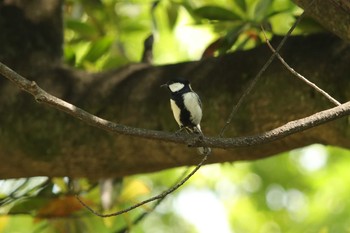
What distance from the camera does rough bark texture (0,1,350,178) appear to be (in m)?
2.63

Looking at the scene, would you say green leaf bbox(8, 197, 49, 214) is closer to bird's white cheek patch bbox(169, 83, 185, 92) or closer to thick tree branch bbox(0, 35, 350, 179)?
thick tree branch bbox(0, 35, 350, 179)

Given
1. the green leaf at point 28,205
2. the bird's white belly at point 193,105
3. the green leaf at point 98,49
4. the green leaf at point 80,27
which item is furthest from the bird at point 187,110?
the green leaf at point 80,27

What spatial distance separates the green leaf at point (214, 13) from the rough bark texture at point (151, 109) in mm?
416

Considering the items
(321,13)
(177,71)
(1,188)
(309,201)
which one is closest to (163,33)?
(309,201)

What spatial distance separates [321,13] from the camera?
8.06 feet

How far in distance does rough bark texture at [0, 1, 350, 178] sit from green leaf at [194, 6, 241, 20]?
416 millimetres

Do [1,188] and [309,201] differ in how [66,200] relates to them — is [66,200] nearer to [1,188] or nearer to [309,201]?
[1,188]

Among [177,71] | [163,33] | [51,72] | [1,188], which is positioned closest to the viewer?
[177,71]

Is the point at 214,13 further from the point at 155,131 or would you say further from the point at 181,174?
the point at 181,174

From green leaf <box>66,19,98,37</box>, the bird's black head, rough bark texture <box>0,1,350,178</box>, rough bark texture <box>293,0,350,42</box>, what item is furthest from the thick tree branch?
green leaf <box>66,19,98,37</box>

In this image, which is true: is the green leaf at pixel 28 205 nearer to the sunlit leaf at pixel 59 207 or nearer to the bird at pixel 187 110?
the sunlit leaf at pixel 59 207

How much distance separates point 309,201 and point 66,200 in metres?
4.86

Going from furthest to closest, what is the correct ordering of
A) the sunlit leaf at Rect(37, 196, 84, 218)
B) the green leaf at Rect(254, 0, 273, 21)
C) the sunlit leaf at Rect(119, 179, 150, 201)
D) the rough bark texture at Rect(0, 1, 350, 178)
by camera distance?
the sunlit leaf at Rect(119, 179, 150, 201) < the sunlit leaf at Rect(37, 196, 84, 218) < the green leaf at Rect(254, 0, 273, 21) < the rough bark texture at Rect(0, 1, 350, 178)

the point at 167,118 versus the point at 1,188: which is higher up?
the point at 167,118
